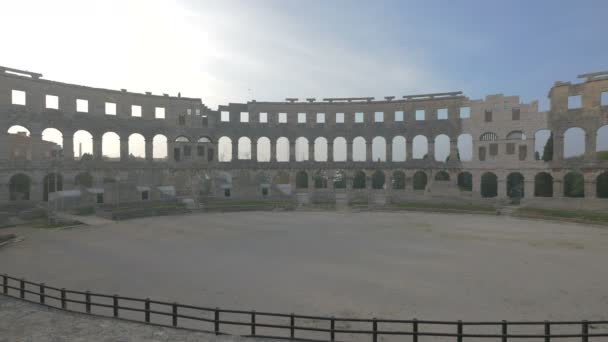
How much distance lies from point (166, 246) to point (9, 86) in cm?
2989

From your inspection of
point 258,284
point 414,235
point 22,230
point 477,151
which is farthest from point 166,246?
point 477,151

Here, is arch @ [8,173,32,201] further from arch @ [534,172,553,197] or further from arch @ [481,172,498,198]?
arch @ [534,172,553,197]

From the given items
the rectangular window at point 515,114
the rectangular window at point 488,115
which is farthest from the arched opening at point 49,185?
the rectangular window at point 515,114

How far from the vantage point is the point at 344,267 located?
16422 mm

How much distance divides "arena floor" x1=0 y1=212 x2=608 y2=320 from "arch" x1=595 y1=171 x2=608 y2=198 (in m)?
15.0

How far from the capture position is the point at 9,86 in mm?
35219

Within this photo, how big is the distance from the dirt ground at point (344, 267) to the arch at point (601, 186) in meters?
14.5

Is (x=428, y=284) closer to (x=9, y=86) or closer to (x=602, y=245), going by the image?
(x=602, y=245)

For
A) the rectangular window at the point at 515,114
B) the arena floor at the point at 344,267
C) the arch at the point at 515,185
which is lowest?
the arena floor at the point at 344,267

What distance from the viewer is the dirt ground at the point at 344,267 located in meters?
12.0

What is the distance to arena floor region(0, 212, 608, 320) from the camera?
1196cm

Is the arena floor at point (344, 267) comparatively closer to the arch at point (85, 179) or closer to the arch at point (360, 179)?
the arch at point (85, 179)

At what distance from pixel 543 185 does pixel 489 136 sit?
9.57 m

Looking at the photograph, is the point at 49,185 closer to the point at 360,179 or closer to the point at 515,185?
the point at 360,179
